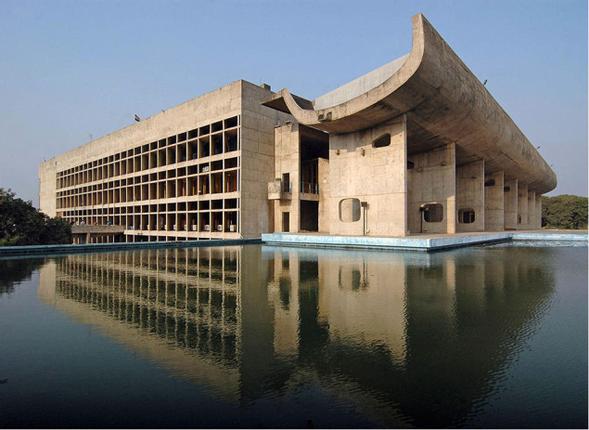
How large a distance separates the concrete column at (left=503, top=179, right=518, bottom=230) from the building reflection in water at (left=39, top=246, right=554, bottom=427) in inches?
1415

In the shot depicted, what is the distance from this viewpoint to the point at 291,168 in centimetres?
2702

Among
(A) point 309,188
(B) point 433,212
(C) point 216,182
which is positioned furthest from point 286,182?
(B) point 433,212

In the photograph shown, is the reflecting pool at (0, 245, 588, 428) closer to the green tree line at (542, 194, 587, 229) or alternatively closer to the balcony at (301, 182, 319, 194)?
the balcony at (301, 182, 319, 194)

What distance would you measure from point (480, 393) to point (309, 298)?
4.10 metres

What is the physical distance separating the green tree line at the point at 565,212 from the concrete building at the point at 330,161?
24.2 meters

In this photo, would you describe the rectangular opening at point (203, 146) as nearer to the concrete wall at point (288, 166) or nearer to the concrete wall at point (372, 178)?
the concrete wall at point (288, 166)

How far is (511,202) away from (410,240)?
33.2 m

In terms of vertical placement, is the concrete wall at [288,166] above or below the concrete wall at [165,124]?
below

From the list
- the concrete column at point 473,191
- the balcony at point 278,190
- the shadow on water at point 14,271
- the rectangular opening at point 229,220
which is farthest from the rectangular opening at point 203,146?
the concrete column at point 473,191

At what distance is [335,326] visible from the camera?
17.0 feet

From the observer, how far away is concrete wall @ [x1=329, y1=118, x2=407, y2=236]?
1939cm

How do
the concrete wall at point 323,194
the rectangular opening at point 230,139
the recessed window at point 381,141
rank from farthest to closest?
1. the concrete wall at point 323,194
2. the rectangular opening at point 230,139
3. the recessed window at point 381,141

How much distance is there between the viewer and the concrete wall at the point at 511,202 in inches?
1614

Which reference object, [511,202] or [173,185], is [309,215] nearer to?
[173,185]
